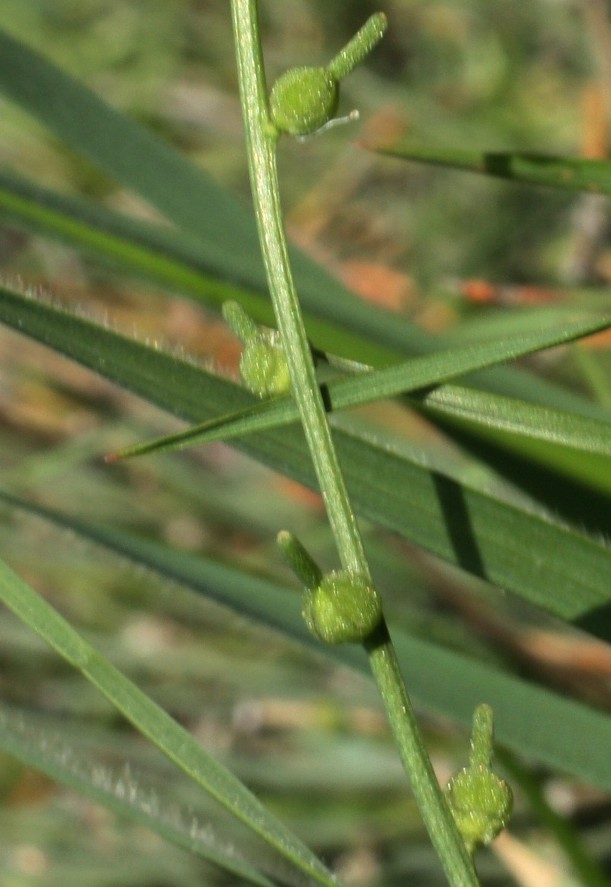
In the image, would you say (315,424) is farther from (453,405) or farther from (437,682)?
(437,682)

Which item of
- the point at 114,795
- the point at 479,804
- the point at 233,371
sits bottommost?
the point at 233,371

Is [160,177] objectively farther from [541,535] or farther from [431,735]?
[431,735]

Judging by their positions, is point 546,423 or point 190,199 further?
point 190,199

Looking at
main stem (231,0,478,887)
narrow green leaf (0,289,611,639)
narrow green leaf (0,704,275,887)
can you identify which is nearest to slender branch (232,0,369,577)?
main stem (231,0,478,887)

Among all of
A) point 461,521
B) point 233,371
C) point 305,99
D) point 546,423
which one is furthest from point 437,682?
point 233,371

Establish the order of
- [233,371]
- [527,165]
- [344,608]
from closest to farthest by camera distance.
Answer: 1. [344,608]
2. [527,165]
3. [233,371]
